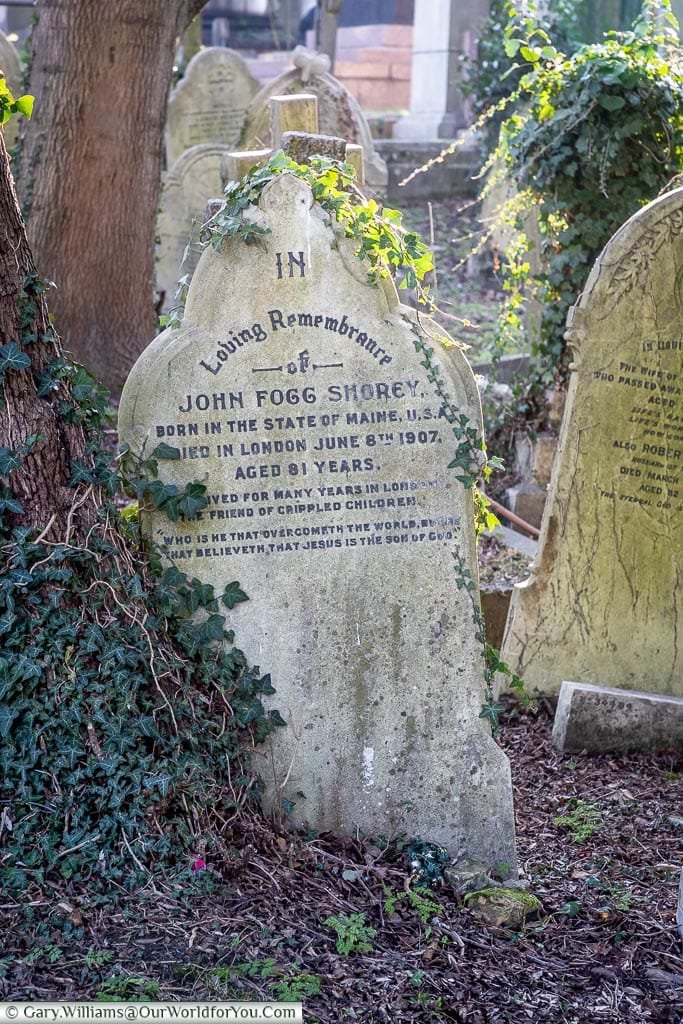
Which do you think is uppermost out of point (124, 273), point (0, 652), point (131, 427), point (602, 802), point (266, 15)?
point (266, 15)

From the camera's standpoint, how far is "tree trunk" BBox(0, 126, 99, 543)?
11.9ft

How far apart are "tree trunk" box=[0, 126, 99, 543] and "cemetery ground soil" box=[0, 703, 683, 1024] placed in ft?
3.53

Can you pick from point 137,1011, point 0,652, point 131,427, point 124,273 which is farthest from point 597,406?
point 124,273

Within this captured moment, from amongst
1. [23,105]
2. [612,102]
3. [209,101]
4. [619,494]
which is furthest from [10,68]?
[23,105]

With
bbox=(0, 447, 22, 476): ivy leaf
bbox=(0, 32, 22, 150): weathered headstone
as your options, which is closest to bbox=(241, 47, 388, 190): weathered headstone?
bbox=(0, 32, 22, 150): weathered headstone

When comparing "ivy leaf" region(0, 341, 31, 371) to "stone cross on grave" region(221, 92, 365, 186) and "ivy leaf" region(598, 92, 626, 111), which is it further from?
"ivy leaf" region(598, 92, 626, 111)

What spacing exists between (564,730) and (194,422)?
2237 mm

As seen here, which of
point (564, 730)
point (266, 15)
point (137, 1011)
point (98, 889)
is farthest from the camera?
point (266, 15)

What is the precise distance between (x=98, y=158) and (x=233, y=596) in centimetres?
502

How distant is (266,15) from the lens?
29312mm

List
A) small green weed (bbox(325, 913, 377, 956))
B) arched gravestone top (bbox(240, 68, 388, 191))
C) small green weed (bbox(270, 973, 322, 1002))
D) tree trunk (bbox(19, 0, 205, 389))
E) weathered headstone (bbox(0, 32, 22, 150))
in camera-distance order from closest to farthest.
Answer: small green weed (bbox(270, 973, 322, 1002)) < small green weed (bbox(325, 913, 377, 956)) < tree trunk (bbox(19, 0, 205, 389)) < arched gravestone top (bbox(240, 68, 388, 191)) < weathered headstone (bbox(0, 32, 22, 150))

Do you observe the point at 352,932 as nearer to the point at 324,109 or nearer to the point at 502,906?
the point at 502,906

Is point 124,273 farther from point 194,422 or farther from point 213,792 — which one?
point 213,792

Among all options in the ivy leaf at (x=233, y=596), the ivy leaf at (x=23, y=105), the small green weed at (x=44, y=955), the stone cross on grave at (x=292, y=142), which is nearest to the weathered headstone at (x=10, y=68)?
the stone cross on grave at (x=292, y=142)
